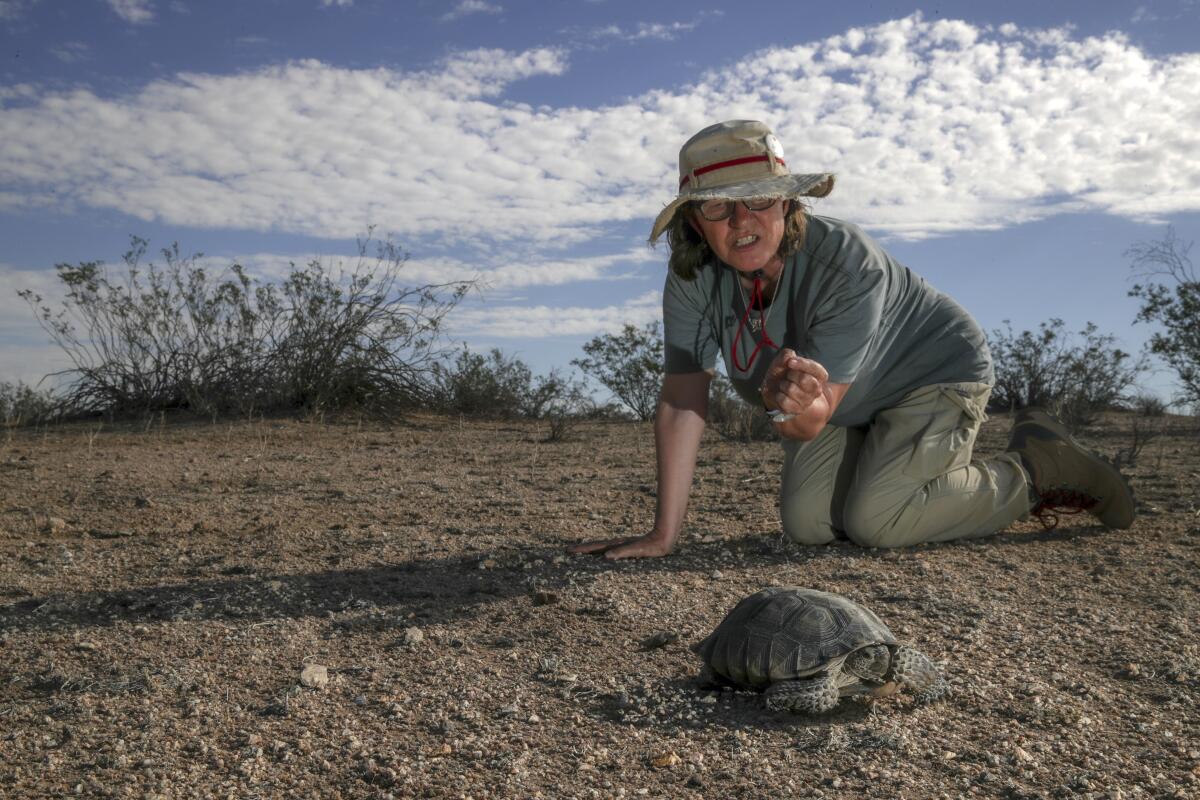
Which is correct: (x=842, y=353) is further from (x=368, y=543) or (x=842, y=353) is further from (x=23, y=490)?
(x=23, y=490)

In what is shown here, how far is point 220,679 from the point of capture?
260 centimetres

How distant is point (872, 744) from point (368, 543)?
2469 mm

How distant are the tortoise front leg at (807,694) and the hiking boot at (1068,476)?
88.6 inches

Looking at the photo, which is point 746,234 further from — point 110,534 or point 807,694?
point 110,534

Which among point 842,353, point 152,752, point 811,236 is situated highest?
point 811,236

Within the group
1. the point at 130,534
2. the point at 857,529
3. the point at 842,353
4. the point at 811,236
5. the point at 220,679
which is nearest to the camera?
the point at 220,679

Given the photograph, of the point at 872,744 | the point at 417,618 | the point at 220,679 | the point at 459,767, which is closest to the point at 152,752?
the point at 220,679

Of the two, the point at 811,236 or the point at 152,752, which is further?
the point at 811,236

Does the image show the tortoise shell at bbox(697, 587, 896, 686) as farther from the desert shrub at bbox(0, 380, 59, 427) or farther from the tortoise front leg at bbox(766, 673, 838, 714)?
the desert shrub at bbox(0, 380, 59, 427)

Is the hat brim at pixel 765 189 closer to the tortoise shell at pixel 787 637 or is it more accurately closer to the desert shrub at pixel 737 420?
the tortoise shell at pixel 787 637

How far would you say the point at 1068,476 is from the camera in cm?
415

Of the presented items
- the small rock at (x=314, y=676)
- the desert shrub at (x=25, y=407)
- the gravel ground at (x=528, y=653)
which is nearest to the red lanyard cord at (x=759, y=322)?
the gravel ground at (x=528, y=653)

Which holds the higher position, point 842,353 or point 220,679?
point 842,353

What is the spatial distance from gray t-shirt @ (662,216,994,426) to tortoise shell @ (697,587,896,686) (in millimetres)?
982
